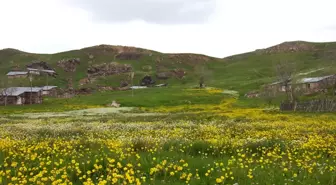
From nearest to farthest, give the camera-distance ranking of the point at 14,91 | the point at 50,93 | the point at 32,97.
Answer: the point at 32,97, the point at 14,91, the point at 50,93

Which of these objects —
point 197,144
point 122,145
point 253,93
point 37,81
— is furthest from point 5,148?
point 37,81

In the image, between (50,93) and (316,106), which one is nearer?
(316,106)

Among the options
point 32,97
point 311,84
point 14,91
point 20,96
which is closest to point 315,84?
point 311,84

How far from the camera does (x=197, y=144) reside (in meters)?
12.9

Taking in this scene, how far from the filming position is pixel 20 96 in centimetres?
11988

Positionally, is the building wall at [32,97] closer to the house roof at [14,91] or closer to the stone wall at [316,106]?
the house roof at [14,91]

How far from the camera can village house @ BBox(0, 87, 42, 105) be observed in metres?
118

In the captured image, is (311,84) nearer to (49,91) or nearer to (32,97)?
(32,97)

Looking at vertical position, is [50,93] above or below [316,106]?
above

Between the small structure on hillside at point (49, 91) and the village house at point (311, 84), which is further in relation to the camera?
the small structure on hillside at point (49, 91)

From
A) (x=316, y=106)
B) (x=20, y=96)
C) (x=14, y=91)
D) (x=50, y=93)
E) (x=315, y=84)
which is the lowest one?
(x=316, y=106)

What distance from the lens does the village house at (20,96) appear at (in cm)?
11850

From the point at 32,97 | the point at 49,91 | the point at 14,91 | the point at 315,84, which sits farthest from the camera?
the point at 49,91

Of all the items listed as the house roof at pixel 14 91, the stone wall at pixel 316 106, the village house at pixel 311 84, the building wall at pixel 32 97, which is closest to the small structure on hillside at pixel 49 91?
the house roof at pixel 14 91
